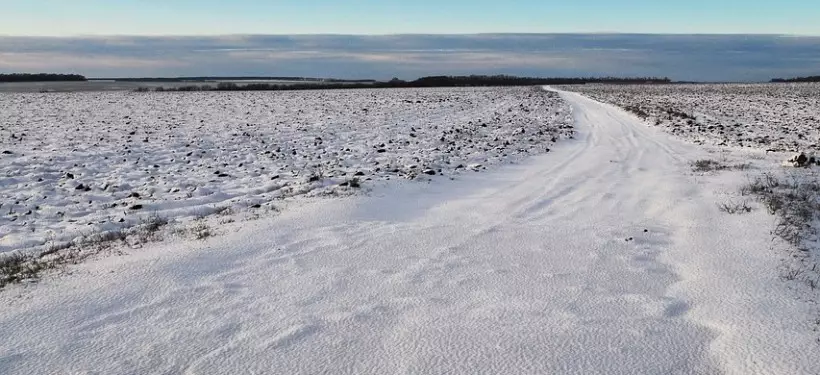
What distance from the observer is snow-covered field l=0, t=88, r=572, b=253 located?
8.91 m

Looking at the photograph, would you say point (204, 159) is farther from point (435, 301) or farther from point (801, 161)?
point (801, 161)

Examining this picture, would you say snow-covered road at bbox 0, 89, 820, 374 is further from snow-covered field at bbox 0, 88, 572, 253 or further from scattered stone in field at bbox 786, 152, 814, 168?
scattered stone in field at bbox 786, 152, 814, 168

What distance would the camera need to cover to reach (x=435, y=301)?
182 inches

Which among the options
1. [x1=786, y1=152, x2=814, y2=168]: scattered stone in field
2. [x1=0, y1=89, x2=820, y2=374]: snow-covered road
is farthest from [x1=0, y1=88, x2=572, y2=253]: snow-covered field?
[x1=786, y1=152, x2=814, y2=168]: scattered stone in field

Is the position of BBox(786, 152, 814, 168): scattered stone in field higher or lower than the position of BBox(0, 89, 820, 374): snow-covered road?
higher

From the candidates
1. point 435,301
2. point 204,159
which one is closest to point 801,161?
point 435,301

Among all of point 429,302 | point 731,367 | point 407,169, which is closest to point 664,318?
point 731,367

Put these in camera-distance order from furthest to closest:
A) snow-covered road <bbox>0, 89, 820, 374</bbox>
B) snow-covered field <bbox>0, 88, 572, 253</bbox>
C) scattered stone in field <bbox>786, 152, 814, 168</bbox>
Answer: scattered stone in field <bbox>786, 152, 814, 168</bbox> < snow-covered field <bbox>0, 88, 572, 253</bbox> < snow-covered road <bbox>0, 89, 820, 374</bbox>

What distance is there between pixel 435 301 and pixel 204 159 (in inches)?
437

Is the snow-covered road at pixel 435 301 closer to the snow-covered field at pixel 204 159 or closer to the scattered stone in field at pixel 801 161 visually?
the snow-covered field at pixel 204 159

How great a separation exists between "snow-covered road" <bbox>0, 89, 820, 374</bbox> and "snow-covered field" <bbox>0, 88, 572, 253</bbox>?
2.74m

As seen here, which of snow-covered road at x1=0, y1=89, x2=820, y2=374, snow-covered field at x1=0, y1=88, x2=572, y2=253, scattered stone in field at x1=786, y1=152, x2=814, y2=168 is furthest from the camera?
scattered stone in field at x1=786, y1=152, x2=814, y2=168

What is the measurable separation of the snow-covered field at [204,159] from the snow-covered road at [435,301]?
9.00 feet

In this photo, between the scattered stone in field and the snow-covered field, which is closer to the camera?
the snow-covered field
